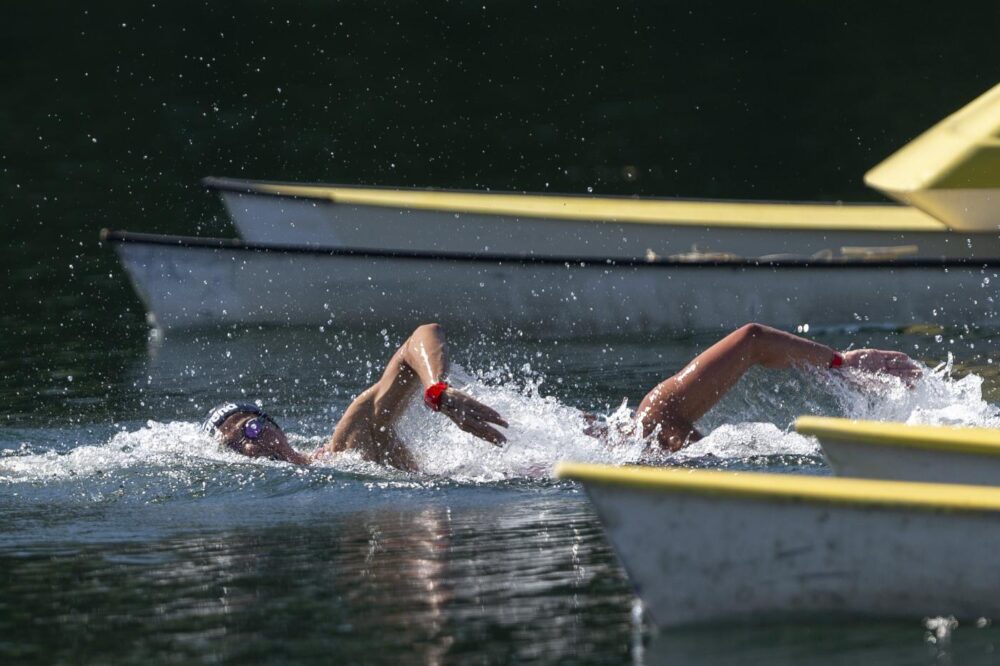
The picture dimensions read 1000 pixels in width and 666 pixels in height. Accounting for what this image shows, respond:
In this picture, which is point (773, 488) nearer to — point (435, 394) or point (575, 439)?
point (435, 394)

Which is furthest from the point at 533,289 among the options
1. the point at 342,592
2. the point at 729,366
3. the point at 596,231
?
the point at 342,592

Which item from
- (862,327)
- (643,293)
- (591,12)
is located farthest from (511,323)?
(591,12)

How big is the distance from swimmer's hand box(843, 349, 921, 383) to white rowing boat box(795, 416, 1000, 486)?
182 centimetres

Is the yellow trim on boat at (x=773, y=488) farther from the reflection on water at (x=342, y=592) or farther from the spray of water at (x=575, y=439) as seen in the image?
the spray of water at (x=575, y=439)

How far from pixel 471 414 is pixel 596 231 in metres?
6.26

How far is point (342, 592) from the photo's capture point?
6.35 meters

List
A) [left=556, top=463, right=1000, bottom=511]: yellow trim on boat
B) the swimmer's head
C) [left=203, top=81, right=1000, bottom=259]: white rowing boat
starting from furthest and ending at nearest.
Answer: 1. [left=203, top=81, right=1000, bottom=259]: white rowing boat
2. the swimmer's head
3. [left=556, top=463, right=1000, bottom=511]: yellow trim on boat

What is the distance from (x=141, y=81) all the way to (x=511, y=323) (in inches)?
491

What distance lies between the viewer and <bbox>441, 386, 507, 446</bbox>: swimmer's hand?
7426mm

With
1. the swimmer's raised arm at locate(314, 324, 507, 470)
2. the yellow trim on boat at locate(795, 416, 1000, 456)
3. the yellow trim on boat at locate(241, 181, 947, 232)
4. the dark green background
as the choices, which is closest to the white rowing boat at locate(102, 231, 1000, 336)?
the dark green background

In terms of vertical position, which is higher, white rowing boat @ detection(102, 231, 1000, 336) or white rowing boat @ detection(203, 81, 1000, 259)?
white rowing boat @ detection(203, 81, 1000, 259)

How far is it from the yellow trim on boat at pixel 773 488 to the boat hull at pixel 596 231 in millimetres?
7380

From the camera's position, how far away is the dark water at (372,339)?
607 cm

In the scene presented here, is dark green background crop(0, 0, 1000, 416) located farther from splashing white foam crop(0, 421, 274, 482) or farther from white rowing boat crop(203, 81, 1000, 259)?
splashing white foam crop(0, 421, 274, 482)
